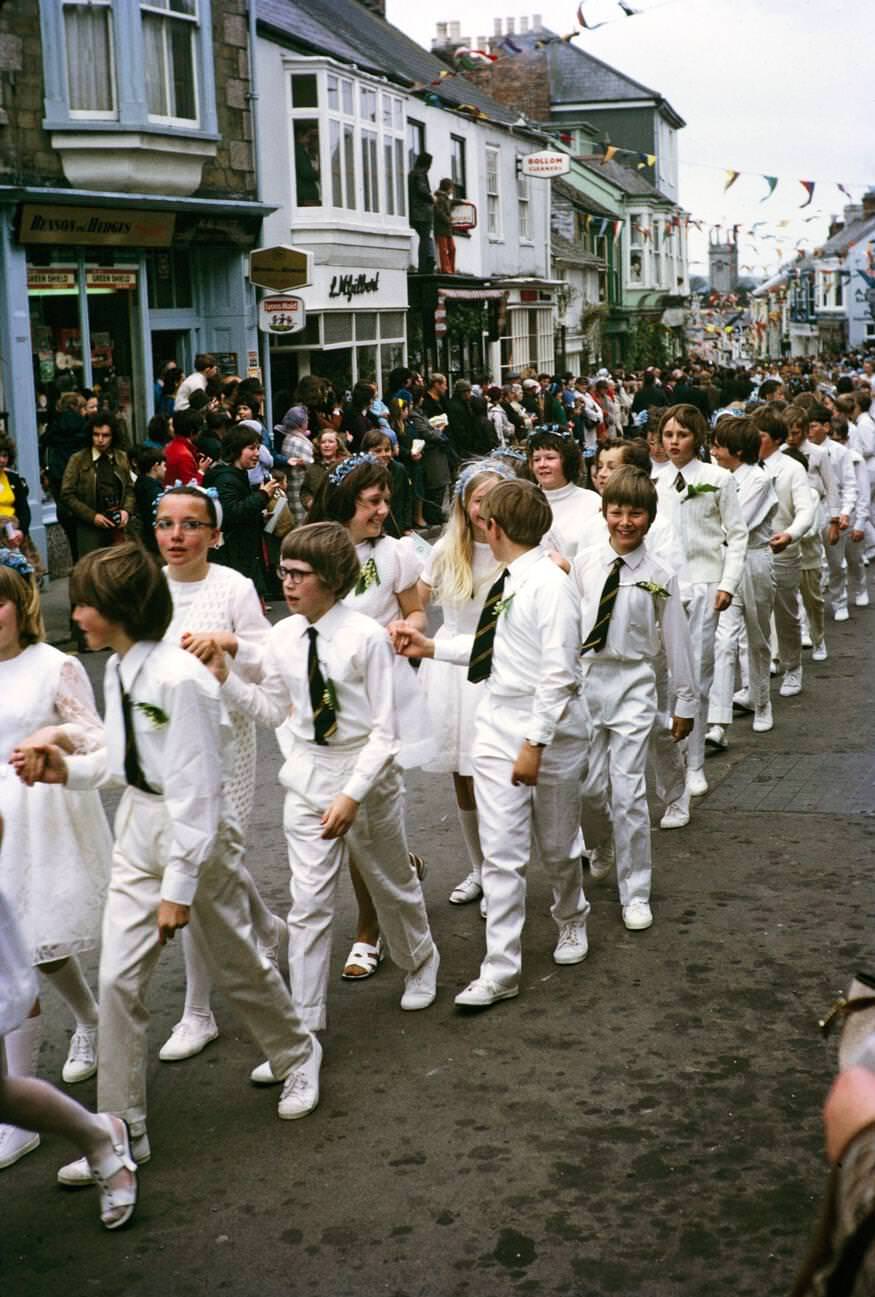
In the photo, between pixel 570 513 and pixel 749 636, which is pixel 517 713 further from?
pixel 749 636

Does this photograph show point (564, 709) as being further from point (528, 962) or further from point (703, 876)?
point (703, 876)

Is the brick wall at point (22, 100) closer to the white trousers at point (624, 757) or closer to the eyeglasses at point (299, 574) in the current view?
the white trousers at point (624, 757)

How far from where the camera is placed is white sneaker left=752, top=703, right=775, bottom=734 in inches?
389

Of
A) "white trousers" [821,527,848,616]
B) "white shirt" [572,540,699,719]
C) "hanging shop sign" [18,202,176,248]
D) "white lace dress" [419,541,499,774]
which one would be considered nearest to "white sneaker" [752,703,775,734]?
"white shirt" [572,540,699,719]

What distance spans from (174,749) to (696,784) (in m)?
4.62

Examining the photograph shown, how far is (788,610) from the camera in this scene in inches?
420

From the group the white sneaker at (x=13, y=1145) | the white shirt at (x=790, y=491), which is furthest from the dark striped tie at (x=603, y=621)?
the white shirt at (x=790, y=491)

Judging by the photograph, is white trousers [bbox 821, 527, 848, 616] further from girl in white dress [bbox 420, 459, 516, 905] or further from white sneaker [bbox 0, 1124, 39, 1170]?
white sneaker [bbox 0, 1124, 39, 1170]

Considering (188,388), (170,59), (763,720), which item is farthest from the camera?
(170,59)

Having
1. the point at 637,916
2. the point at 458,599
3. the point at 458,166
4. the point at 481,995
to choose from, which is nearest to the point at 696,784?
the point at 637,916

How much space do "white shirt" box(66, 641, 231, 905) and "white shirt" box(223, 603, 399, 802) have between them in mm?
691

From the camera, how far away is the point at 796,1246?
4.07 meters

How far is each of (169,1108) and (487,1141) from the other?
1008 millimetres

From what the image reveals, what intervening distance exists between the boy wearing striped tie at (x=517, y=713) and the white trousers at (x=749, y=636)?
11.3 ft
